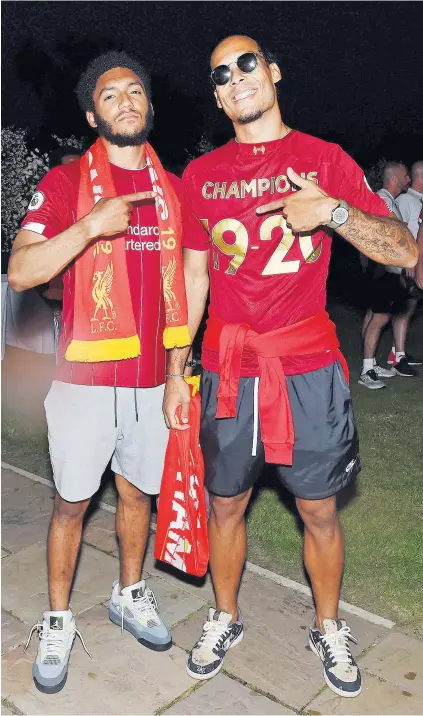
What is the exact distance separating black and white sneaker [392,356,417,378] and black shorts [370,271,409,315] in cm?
61

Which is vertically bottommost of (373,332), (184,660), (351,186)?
(184,660)

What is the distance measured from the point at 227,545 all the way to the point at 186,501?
0.89 feet

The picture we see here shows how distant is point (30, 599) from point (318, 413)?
1.83 metres

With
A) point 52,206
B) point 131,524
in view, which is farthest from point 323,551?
point 52,206

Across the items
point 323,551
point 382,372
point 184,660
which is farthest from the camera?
point 382,372

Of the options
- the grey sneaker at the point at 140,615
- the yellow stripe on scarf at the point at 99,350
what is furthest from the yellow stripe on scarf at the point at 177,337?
Answer: the grey sneaker at the point at 140,615

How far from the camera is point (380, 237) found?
2623 millimetres

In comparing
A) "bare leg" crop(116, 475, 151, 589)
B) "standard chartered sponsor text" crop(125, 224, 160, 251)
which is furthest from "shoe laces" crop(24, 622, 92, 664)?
"standard chartered sponsor text" crop(125, 224, 160, 251)

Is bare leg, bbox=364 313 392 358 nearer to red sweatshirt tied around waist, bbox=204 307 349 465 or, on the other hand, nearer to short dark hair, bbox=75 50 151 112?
red sweatshirt tied around waist, bbox=204 307 349 465

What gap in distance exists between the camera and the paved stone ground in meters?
2.87

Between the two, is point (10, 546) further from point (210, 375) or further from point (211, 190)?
point (211, 190)

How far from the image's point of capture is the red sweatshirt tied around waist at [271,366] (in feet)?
9.23

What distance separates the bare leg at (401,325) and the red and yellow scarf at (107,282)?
17.9 ft

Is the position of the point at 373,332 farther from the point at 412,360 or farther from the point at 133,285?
the point at 133,285
